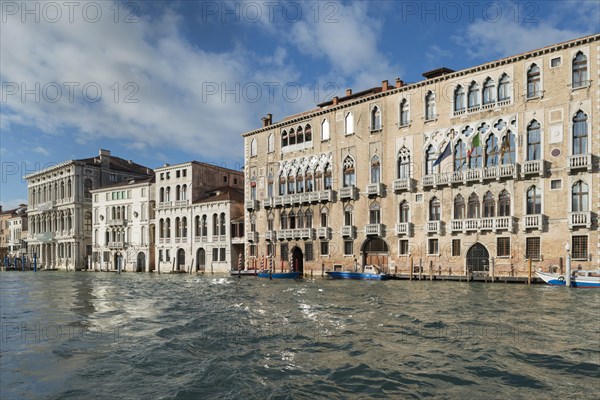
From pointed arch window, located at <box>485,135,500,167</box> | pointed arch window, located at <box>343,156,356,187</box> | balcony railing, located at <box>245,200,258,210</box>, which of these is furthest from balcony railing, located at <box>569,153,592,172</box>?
balcony railing, located at <box>245,200,258,210</box>

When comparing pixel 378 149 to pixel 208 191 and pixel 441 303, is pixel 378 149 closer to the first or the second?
pixel 441 303

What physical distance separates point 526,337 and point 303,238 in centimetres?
2490

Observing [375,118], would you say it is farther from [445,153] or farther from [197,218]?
[197,218]

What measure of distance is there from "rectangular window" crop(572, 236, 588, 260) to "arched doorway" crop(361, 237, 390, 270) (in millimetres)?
10610

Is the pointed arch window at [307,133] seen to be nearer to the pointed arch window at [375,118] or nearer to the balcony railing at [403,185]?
the pointed arch window at [375,118]

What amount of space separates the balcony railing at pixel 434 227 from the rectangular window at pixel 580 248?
6.89 m

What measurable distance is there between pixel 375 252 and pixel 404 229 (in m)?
2.87

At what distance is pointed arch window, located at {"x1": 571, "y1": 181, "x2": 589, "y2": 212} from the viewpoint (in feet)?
76.4

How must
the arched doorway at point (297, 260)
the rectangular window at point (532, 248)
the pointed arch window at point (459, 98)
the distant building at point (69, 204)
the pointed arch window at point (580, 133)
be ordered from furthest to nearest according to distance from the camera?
the distant building at point (69, 204), the arched doorway at point (297, 260), the pointed arch window at point (459, 98), the rectangular window at point (532, 248), the pointed arch window at point (580, 133)

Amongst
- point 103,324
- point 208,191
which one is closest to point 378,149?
point 208,191

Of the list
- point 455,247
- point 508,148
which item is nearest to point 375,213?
point 455,247

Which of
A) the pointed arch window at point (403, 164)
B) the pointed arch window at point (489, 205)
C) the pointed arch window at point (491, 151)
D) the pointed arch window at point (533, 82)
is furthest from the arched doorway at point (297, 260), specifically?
the pointed arch window at point (533, 82)

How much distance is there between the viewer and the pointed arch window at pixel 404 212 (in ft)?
97.5

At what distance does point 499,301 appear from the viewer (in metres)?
16.9
